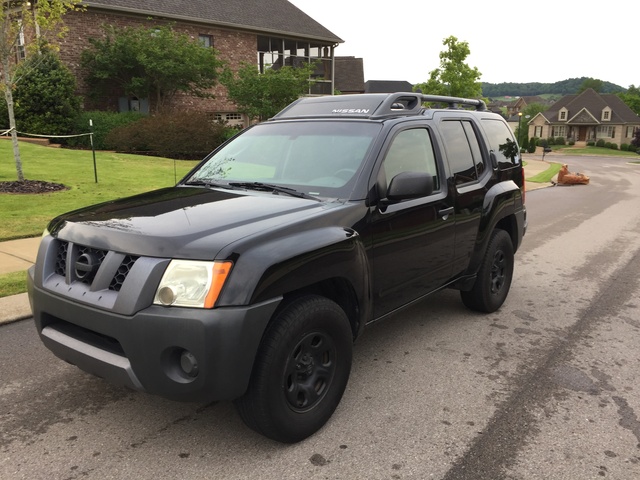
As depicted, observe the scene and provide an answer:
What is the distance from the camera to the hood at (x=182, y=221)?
8.66 ft

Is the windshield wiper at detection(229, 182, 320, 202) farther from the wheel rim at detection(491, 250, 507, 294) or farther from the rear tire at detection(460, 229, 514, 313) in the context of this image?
the wheel rim at detection(491, 250, 507, 294)

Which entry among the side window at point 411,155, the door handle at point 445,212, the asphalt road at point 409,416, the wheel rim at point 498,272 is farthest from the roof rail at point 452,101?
the asphalt road at point 409,416

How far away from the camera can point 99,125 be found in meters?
21.1

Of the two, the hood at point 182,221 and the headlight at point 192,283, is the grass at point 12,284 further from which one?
the headlight at point 192,283

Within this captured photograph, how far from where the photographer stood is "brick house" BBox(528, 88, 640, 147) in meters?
81.4

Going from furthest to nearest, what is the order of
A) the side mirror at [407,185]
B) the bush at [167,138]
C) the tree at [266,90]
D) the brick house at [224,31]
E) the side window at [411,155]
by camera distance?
the brick house at [224,31] < the tree at [266,90] < the bush at [167,138] < the side window at [411,155] < the side mirror at [407,185]

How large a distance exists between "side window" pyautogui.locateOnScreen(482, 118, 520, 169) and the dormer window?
90.8 m

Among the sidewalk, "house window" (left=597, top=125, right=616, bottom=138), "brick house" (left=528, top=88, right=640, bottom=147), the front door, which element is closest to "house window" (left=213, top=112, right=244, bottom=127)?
the sidewalk

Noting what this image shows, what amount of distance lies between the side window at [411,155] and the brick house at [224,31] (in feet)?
68.9

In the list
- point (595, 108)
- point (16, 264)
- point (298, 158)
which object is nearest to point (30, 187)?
point (16, 264)

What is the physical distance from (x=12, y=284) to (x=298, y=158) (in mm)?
3597

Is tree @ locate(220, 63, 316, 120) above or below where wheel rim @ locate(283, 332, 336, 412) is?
above

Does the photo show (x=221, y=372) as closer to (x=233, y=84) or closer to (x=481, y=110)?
(x=481, y=110)

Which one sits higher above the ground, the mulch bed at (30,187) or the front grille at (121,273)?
the front grille at (121,273)
